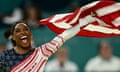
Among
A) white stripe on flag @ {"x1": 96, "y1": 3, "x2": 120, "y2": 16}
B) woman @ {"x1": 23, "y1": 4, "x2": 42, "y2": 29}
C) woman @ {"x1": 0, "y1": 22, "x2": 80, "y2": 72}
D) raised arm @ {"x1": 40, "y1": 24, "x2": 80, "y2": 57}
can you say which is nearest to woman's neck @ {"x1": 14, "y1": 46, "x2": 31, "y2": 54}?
woman @ {"x1": 0, "y1": 22, "x2": 80, "y2": 72}

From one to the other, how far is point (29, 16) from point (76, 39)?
101 cm

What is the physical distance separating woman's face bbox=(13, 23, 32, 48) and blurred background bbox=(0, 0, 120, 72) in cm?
330

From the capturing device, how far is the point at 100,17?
7.40 meters

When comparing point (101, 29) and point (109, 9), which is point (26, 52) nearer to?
point (101, 29)

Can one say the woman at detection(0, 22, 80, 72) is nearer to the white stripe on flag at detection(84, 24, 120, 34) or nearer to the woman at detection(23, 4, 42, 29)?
the white stripe on flag at detection(84, 24, 120, 34)

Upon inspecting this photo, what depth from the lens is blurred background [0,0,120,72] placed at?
11016 mm

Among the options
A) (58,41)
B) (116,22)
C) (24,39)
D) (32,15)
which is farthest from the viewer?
(32,15)

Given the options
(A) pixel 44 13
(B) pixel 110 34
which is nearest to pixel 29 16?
(A) pixel 44 13

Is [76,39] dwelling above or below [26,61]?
below

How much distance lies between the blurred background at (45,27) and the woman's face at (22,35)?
10.8 feet

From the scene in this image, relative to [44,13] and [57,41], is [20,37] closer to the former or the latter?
[57,41]

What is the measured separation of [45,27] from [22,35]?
4.34 m

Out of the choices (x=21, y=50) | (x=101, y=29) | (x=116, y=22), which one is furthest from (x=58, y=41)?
(x=116, y=22)

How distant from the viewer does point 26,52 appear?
23.4ft
